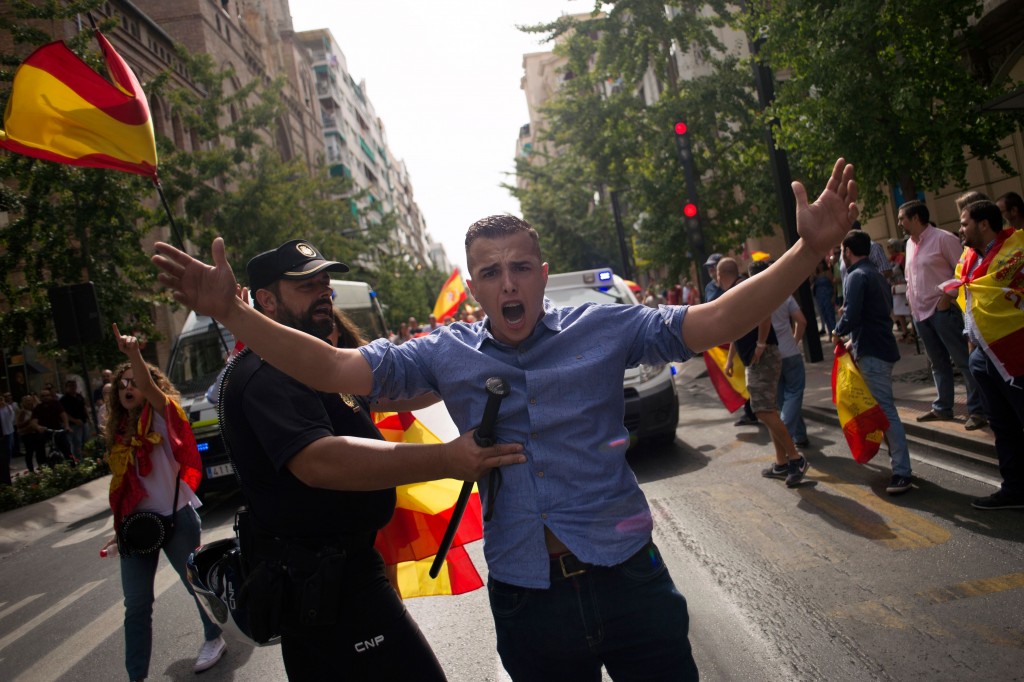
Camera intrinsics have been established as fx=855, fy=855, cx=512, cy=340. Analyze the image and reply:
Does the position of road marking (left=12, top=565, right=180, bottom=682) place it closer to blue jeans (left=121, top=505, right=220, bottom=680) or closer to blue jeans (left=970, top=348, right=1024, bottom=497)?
blue jeans (left=121, top=505, right=220, bottom=680)

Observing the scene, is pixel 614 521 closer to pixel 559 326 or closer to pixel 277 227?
pixel 559 326

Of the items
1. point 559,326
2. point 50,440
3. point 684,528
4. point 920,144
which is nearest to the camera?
point 559,326

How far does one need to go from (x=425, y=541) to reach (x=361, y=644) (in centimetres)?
135

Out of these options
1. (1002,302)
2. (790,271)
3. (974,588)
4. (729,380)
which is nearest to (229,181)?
(729,380)

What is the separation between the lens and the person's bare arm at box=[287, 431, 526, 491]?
2078 mm

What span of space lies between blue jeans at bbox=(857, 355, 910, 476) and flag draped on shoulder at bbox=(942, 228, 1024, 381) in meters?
1.00

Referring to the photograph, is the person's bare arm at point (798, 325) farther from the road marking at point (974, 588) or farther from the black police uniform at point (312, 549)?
the black police uniform at point (312, 549)

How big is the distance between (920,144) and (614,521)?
32.6ft

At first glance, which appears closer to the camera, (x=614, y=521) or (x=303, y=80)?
(x=614, y=521)

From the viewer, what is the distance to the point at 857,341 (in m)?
6.56

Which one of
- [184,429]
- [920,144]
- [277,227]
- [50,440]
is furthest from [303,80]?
[184,429]

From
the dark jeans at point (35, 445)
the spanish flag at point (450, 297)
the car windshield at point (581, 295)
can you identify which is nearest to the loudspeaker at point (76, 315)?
the car windshield at point (581, 295)

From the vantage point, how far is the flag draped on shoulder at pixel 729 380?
9250mm

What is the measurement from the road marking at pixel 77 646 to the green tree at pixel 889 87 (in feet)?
29.0
